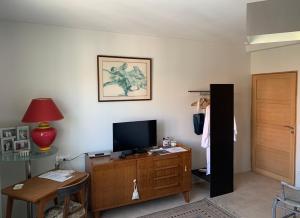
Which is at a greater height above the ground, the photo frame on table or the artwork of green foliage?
the artwork of green foliage

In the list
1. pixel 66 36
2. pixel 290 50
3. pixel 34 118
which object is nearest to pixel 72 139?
pixel 34 118

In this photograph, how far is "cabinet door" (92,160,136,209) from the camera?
281 cm

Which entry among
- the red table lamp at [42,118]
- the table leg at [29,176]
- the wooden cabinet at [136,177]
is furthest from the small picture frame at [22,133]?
the wooden cabinet at [136,177]

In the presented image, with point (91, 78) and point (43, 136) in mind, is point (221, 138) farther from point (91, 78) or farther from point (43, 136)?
point (43, 136)

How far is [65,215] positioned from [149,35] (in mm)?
2525

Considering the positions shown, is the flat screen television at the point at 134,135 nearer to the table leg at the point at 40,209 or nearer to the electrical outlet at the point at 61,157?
the electrical outlet at the point at 61,157

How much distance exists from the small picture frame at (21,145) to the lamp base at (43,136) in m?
0.13

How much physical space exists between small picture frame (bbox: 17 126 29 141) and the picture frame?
35 millimetres

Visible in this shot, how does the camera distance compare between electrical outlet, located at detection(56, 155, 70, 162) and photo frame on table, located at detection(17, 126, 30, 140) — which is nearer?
photo frame on table, located at detection(17, 126, 30, 140)

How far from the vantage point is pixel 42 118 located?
2523 mm

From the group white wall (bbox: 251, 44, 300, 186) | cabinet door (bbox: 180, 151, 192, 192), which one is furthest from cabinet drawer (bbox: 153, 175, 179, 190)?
white wall (bbox: 251, 44, 300, 186)

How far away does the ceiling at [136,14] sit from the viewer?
219cm

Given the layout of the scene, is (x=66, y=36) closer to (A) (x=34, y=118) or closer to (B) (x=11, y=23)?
(B) (x=11, y=23)

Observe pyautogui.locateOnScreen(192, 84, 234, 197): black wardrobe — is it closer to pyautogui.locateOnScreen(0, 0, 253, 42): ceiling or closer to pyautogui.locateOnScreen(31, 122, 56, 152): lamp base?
pyautogui.locateOnScreen(0, 0, 253, 42): ceiling
